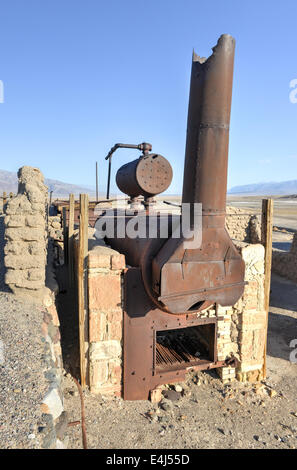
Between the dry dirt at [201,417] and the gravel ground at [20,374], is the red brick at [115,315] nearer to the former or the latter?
the gravel ground at [20,374]

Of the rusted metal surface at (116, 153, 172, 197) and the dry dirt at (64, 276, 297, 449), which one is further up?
the rusted metal surface at (116, 153, 172, 197)

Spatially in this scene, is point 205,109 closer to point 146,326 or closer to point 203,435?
point 146,326

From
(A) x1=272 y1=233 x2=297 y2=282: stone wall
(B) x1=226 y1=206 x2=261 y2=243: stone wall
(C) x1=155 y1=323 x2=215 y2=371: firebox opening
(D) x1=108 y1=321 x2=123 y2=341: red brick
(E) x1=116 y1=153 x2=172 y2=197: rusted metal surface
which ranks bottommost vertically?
(C) x1=155 y1=323 x2=215 y2=371: firebox opening

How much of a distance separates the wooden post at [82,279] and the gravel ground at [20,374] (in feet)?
2.10

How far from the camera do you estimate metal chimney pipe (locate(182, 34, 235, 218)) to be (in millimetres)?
3714

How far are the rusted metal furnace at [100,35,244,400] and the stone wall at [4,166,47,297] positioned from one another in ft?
4.66

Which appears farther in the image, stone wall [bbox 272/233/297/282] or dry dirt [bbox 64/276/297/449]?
stone wall [bbox 272/233/297/282]

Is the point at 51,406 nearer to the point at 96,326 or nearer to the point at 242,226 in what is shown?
the point at 96,326

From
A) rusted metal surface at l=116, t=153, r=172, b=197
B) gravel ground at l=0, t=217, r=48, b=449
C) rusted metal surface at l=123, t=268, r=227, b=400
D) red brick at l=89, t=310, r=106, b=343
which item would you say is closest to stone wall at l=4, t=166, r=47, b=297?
gravel ground at l=0, t=217, r=48, b=449

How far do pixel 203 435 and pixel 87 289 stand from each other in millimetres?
2639

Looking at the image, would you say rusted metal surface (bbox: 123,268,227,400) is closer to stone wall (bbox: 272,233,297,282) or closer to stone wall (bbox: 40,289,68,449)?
stone wall (bbox: 40,289,68,449)

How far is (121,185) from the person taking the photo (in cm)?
669
